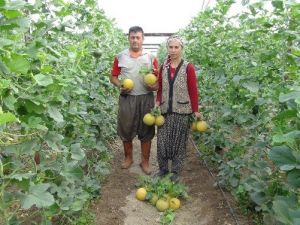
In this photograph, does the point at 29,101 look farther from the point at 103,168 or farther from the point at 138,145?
the point at 138,145

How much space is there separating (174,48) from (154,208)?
1.61m

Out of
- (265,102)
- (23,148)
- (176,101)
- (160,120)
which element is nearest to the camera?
(23,148)

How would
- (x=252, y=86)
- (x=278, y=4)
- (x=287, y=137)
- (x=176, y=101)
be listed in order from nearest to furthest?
(x=287, y=137), (x=278, y=4), (x=252, y=86), (x=176, y=101)

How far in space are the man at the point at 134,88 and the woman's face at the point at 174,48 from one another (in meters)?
0.42

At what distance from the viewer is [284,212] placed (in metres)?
1.83

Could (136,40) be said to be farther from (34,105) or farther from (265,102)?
(34,105)

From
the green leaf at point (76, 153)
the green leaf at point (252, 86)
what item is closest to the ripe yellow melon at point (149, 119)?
the green leaf at point (252, 86)

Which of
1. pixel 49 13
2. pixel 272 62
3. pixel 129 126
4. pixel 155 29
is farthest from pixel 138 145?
pixel 155 29

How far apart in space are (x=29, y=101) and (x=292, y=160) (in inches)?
46.6

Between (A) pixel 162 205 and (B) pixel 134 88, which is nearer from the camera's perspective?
(A) pixel 162 205

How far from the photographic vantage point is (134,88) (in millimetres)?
4559

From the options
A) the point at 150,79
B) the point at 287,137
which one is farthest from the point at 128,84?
the point at 287,137

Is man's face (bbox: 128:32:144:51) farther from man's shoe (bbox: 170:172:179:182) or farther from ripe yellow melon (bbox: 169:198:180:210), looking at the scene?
ripe yellow melon (bbox: 169:198:180:210)

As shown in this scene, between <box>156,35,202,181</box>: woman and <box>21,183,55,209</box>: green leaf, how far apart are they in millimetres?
2560
